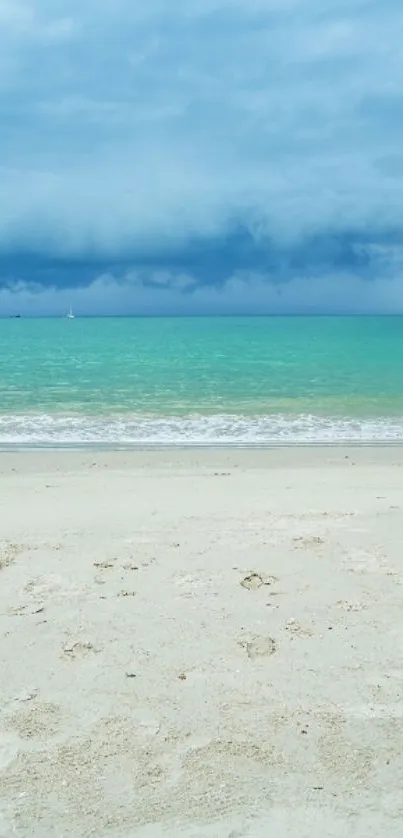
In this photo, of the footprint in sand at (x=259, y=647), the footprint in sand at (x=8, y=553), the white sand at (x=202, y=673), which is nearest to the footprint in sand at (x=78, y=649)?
the white sand at (x=202, y=673)

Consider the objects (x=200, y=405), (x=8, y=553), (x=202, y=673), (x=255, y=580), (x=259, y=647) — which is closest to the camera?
(x=202, y=673)

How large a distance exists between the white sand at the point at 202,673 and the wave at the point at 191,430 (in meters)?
6.04

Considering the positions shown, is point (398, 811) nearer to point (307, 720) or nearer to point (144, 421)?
point (307, 720)

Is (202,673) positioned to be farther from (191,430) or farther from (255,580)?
(191,430)

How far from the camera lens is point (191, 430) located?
15.0 meters

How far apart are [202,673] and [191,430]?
1106cm

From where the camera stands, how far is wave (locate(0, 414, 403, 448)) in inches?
538

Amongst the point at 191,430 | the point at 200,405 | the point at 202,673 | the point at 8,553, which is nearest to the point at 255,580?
the point at 202,673

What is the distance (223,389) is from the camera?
22766 mm

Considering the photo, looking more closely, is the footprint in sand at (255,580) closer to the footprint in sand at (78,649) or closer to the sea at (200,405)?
the footprint in sand at (78,649)

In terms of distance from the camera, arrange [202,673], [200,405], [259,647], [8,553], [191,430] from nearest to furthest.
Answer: [202,673] < [259,647] < [8,553] < [191,430] < [200,405]

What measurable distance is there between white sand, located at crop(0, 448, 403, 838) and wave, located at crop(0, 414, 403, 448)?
604cm

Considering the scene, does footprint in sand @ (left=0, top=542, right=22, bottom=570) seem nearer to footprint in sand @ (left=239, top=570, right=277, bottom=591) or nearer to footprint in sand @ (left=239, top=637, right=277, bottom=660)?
footprint in sand @ (left=239, top=570, right=277, bottom=591)

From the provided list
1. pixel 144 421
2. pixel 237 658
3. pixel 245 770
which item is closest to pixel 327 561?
pixel 237 658
